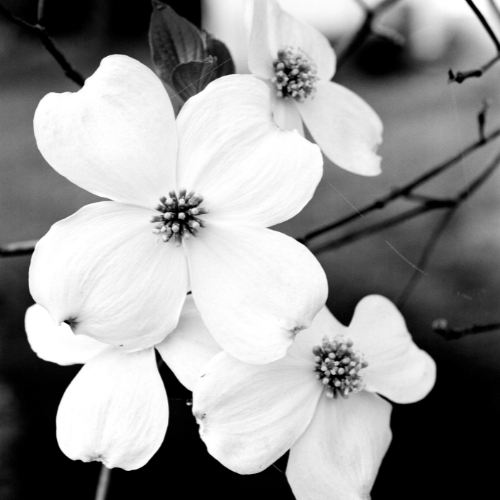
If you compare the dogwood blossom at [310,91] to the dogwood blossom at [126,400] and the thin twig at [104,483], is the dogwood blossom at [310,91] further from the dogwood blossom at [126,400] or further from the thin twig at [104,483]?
the thin twig at [104,483]

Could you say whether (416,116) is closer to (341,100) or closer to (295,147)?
(341,100)

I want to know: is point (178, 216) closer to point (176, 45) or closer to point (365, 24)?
point (176, 45)

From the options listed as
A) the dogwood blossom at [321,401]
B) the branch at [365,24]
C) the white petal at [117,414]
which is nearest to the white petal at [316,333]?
the dogwood blossom at [321,401]

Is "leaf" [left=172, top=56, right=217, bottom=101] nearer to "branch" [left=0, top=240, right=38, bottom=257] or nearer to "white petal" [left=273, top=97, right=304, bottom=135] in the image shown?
"white petal" [left=273, top=97, right=304, bottom=135]

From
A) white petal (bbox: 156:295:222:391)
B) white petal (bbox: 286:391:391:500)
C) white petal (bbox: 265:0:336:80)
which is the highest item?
white petal (bbox: 265:0:336:80)

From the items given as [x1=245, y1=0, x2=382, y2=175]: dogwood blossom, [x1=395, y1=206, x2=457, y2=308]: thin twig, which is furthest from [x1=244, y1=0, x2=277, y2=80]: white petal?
[x1=395, y1=206, x2=457, y2=308]: thin twig

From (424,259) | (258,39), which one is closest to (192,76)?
(258,39)
